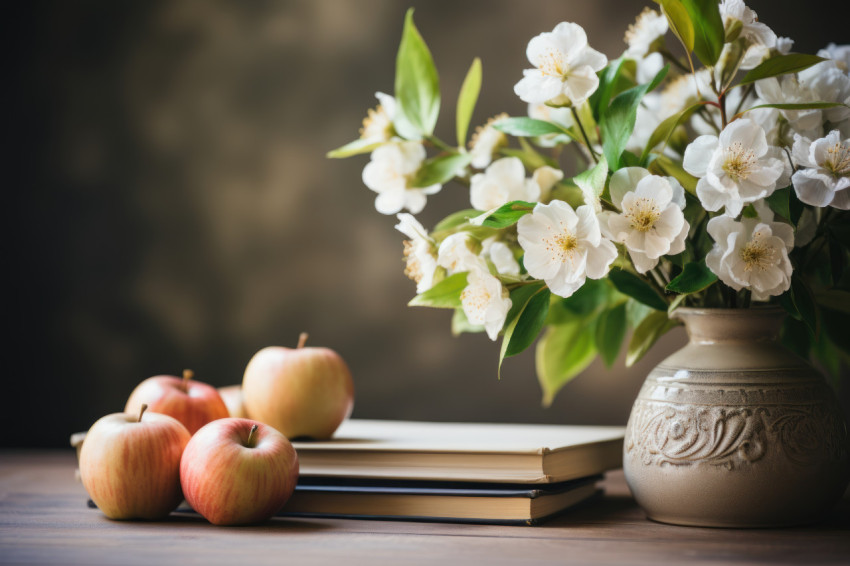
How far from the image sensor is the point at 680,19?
789 mm

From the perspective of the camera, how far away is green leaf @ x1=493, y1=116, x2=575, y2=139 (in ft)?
2.83

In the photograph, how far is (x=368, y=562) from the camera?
73cm

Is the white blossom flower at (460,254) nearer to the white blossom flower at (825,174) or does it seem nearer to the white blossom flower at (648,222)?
the white blossom flower at (648,222)

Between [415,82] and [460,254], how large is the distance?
0.26 metres

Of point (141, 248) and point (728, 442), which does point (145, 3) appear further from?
point (728, 442)

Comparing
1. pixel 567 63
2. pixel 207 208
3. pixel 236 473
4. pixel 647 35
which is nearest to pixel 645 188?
pixel 567 63

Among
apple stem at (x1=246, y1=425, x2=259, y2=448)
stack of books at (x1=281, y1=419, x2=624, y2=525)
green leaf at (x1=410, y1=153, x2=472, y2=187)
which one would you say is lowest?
stack of books at (x1=281, y1=419, x2=624, y2=525)

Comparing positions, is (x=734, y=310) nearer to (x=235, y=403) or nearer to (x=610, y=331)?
(x=610, y=331)

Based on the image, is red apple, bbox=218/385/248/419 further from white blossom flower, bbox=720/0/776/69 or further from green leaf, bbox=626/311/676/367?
white blossom flower, bbox=720/0/776/69

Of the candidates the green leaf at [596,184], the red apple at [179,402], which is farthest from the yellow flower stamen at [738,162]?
the red apple at [179,402]

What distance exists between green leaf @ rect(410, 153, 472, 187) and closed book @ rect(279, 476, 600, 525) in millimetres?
325

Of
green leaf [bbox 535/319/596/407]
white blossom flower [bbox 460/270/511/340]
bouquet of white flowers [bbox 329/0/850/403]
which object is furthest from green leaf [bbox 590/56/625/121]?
green leaf [bbox 535/319/596/407]

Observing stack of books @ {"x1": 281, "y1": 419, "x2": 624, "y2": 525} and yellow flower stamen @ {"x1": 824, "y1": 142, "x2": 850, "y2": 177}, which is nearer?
yellow flower stamen @ {"x1": 824, "y1": 142, "x2": 850, "y2": 177}

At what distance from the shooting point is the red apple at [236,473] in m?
0.83
